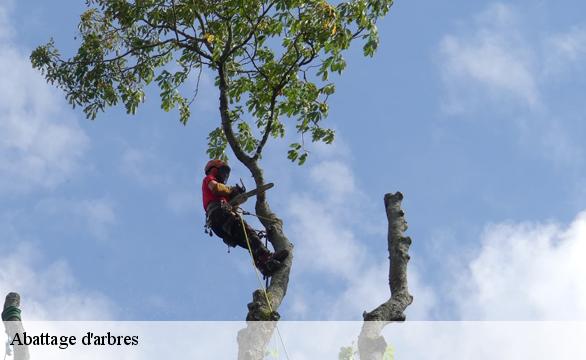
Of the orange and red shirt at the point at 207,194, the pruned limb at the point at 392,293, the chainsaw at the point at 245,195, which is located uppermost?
the orange and red shirt at the point at 207,194

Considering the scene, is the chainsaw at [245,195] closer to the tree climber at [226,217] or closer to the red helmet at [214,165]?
the tree climber at [226,217]

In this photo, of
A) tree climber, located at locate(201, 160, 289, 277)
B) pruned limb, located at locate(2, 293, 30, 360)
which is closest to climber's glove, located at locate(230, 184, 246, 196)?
tree climber, located at locate(201, 160, 289, 277)

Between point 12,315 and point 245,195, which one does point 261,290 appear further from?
point 12,315

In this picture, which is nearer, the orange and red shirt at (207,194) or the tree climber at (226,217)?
the tree climber at (226,217)

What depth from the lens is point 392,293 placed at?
762 centimetres

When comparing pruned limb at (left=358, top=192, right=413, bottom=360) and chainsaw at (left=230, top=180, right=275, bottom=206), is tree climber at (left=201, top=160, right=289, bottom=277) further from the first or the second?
pruned limb at (left=358, top=192, right=413, bottom=360)

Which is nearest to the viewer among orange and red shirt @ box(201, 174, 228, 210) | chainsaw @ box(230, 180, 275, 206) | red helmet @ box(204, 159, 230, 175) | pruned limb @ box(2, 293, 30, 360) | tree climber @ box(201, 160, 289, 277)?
pruned limb @ box(2, 293, 30, 360)

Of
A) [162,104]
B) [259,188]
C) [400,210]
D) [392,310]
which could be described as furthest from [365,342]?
[162,104]

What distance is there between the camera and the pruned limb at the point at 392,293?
6837mm

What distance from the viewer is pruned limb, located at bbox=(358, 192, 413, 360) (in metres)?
6.84

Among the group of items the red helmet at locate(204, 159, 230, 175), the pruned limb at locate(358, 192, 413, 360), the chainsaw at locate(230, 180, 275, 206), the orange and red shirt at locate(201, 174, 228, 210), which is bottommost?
the pruned limb at locate(358, 192, 413, 360)

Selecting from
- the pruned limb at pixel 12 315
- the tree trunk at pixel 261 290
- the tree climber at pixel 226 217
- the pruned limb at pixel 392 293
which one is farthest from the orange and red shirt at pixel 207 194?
the pruned limb at pixel 12 315

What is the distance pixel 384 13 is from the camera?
1080cm

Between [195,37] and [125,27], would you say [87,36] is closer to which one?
[125,27]
